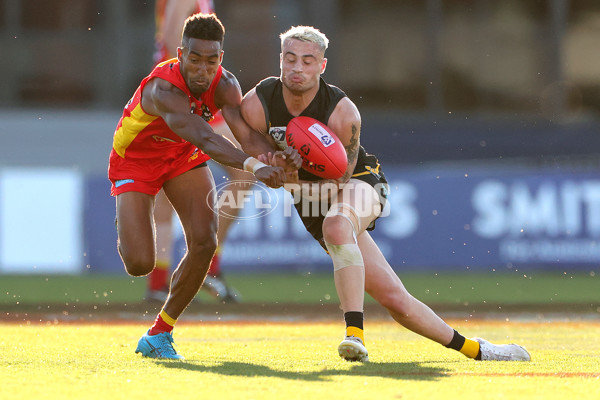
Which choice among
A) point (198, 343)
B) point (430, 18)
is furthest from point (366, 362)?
point (430, 18)

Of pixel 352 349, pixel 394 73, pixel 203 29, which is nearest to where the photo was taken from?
pixel 352 349

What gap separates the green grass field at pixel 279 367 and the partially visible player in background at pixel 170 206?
66.2 inches

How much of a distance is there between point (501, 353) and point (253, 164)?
194 centimetres

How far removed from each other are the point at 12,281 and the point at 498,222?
7031 millimetres

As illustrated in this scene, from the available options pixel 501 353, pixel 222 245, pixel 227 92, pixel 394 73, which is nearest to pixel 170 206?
pixel 222 245

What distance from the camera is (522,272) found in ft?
50.7

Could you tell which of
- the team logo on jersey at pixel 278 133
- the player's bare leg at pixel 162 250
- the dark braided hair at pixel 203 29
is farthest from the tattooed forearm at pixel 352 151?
the player's bare leg at pixel 162 250

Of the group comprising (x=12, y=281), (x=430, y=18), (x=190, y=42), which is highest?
(x=430, y=18)

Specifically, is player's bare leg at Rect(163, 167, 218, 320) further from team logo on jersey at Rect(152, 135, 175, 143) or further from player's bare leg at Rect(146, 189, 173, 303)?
player's bare leg at Rect(146, 189, 173, 303)

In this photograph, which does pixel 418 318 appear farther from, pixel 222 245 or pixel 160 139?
pixel 222 245

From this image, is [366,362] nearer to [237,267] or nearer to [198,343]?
[198,343]

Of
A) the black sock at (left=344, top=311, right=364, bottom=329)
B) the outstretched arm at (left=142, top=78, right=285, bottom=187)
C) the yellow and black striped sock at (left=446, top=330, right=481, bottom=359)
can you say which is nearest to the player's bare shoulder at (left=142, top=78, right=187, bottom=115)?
the outstretched arm at (left=142, top=78, right=285, bottom=187)

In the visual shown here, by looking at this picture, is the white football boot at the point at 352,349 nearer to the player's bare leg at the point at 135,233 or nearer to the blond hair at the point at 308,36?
the player's bare leg at the point at 135,233

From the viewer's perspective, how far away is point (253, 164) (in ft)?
20.5
